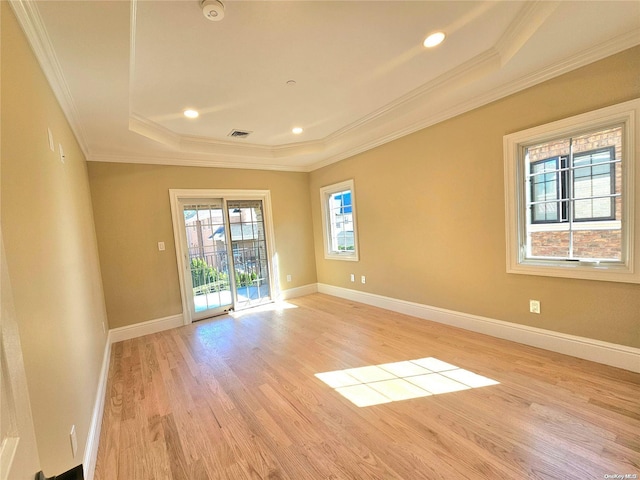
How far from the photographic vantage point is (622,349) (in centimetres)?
224

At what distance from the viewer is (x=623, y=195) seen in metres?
2.17

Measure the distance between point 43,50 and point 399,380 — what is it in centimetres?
338

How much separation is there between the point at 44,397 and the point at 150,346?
2647 mm

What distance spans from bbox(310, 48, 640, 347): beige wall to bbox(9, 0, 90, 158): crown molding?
3.44 meters

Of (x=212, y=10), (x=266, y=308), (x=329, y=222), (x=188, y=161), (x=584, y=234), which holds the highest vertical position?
(x=212, y=10)

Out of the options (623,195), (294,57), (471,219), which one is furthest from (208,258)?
(623,195)

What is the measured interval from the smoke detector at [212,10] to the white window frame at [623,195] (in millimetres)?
2689

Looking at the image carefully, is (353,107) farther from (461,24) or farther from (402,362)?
(402,362)

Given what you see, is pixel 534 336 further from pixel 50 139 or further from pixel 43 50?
pixel 43 50

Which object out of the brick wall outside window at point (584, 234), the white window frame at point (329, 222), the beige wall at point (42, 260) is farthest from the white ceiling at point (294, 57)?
the white window frame at point (329, 222)

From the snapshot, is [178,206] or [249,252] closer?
[178,206]

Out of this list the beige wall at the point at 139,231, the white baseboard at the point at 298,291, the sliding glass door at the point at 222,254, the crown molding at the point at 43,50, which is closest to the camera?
the crown molding at the point at 43,50

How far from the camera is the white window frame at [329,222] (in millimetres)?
4664

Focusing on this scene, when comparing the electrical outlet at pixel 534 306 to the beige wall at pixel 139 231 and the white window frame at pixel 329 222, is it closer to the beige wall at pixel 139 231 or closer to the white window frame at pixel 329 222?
the white window frame at pixel 329 222
